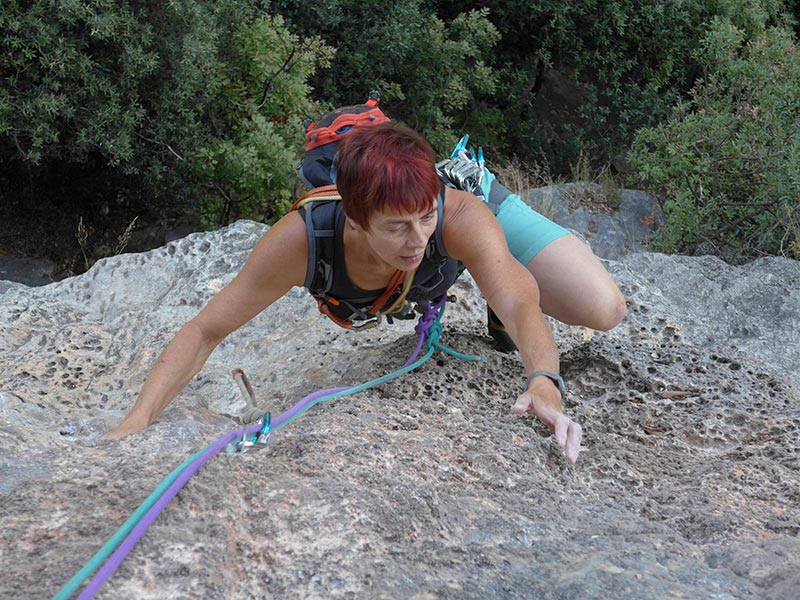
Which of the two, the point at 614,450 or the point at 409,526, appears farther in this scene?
the point at 614,450

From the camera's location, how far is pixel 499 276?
7.93 feet

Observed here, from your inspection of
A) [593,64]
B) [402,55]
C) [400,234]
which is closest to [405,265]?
[400,234]

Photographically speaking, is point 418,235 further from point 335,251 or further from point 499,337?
point 499,337

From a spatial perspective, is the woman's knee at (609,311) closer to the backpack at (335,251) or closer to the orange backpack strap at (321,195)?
the backpack at (335,251)

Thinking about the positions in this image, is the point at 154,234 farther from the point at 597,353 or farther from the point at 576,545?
the point at 576,545

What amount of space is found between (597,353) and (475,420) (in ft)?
2.79

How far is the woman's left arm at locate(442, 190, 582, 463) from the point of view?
2201 millimetres

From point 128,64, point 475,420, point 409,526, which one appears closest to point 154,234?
point 128,64

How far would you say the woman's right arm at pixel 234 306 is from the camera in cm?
244

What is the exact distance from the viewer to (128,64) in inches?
234

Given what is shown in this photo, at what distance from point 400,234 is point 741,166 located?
457cm

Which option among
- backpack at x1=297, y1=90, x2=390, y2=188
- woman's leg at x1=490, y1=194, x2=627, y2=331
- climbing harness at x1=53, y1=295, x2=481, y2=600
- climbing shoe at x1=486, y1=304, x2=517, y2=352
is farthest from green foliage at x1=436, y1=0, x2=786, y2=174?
climbing harness at x1=53, y1=295, x2=481, y2=600

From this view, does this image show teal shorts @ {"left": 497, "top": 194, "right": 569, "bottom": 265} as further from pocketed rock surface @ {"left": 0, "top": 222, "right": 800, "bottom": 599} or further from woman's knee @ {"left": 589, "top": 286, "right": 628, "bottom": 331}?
pocketed rock surface @ {"left": 0, "top": 222, "right": 800, "bottom": 599}

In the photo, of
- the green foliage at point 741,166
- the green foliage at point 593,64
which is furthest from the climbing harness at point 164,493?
the green foliage at point 593,64
